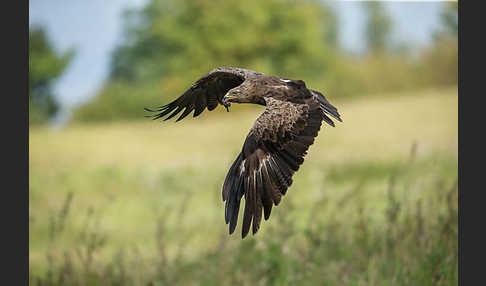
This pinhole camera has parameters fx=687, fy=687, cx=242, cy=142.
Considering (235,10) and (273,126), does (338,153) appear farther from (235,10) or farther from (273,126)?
(273,126)

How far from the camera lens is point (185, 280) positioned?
200 inches

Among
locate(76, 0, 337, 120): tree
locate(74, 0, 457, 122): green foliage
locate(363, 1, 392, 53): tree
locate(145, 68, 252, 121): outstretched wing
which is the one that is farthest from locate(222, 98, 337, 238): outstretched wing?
locate(363, 1, 392, 53): tree

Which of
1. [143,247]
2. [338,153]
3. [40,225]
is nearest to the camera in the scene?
[143,247]

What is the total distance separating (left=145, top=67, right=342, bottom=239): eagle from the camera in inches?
129

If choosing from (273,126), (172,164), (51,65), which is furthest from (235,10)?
(273,126)

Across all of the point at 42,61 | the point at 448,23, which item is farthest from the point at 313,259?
the point at 448,23

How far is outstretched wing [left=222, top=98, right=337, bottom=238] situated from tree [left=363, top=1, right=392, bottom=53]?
29.6m

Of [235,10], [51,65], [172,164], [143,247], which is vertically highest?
[235,10]

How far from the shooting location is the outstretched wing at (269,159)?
3.29 metres

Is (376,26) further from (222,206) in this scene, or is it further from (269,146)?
(269,146)

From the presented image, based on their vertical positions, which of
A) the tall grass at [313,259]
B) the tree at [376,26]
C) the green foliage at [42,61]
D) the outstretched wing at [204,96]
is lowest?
the tall grass at [313,259]

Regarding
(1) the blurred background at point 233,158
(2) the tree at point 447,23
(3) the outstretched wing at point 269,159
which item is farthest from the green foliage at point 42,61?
(3) the outstretched wing at point 269,159

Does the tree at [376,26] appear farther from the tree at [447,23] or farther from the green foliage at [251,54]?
the tree at [447,23]

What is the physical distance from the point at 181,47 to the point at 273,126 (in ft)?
66.1
